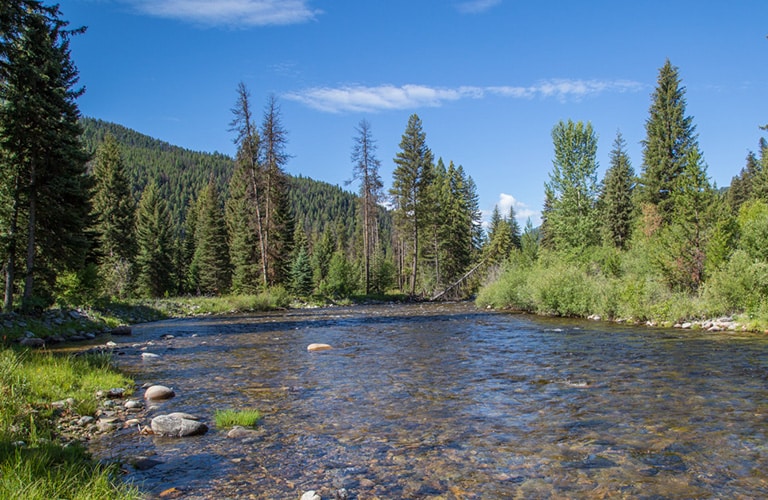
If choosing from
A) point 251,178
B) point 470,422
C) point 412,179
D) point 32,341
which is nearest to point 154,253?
point 251,178

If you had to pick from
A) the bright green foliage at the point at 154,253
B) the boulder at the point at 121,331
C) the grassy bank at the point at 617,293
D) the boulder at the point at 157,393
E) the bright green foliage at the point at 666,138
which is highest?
the bright green foliage at the point at 666,138

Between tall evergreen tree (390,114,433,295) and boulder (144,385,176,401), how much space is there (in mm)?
38923

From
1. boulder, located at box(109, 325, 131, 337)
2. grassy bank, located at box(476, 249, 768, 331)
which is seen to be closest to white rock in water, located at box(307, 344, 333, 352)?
boulder, located at box(109, 325, 131, 337)

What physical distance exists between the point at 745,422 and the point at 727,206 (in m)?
Result: 17.4

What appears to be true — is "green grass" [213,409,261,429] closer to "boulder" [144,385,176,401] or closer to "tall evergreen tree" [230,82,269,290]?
"boulder" [144,385,176,401]

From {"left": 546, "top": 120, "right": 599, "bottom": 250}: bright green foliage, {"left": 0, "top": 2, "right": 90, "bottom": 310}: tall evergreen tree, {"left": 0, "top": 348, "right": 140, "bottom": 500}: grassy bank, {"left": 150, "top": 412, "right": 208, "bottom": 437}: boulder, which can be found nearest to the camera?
{"left": 0, "top": 348, "right": 140, "bottom": 500}: grassy bank

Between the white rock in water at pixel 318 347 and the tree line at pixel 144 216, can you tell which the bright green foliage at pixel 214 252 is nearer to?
the tree line at pixel 144 216

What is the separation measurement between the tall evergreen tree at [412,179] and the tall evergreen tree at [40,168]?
2988cm

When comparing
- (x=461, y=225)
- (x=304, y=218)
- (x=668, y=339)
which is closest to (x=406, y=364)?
(x=668, y=339)

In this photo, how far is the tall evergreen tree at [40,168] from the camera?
18.6m

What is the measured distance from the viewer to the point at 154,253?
49125 millimetres

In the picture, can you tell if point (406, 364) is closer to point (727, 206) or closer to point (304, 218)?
point (727, 206)

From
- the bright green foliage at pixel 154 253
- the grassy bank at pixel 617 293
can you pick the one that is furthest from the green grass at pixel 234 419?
the bright green foliage at pixel 154 253

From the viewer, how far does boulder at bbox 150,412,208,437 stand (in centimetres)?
650
